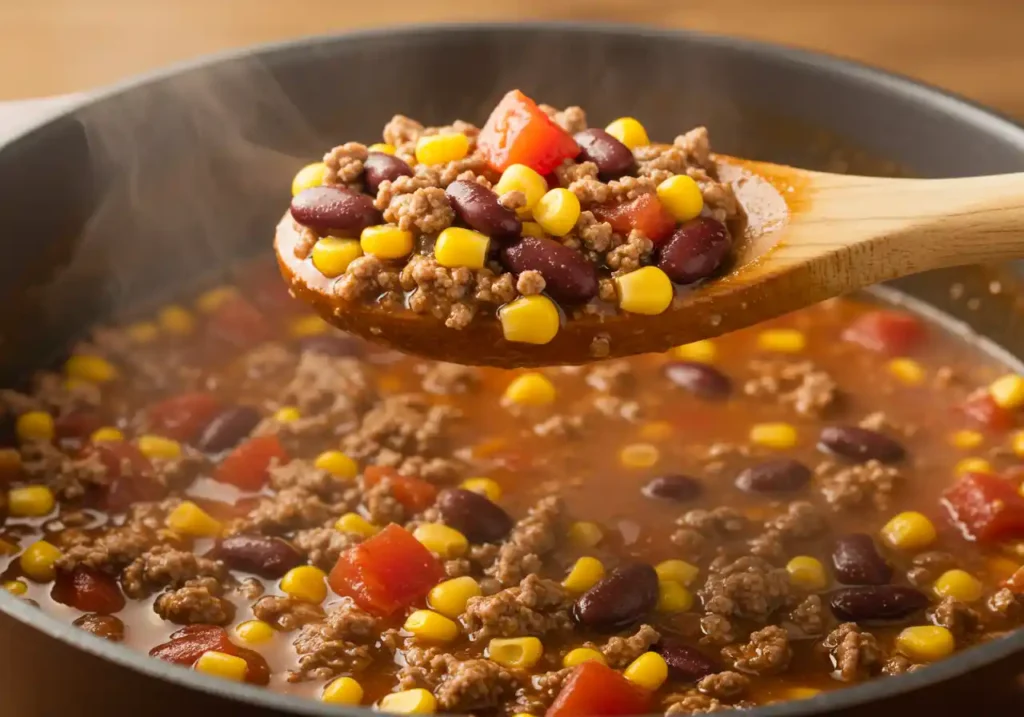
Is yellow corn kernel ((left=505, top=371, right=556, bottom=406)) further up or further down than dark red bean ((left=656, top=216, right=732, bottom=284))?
further down

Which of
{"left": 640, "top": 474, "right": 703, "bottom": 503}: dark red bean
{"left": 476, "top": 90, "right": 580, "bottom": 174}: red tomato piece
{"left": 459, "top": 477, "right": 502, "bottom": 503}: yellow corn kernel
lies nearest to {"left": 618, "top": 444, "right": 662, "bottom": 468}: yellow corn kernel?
{"left": 640, "top": 474, "right": 703, "bottom": 503}: dark red bean

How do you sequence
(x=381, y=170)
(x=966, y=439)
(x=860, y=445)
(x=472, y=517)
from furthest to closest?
(x=966, y=439) < (x=860, y=445) < (x=472, y=517) < (x=381, y=170)

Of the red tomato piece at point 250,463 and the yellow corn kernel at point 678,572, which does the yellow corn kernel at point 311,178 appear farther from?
the yellow corn kernel at point 678,572

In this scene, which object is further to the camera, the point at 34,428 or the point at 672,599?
the point at 34,428

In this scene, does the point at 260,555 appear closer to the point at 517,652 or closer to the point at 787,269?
the point at 517,652

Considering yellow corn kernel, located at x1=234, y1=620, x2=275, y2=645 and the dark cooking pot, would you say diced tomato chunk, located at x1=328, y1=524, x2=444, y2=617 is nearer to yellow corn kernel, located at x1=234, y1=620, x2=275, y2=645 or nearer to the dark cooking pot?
yellow corn kernel, located at x1=234, y1=620, x2=275, y2=645

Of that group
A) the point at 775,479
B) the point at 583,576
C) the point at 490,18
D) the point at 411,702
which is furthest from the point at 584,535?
the point at 490,18

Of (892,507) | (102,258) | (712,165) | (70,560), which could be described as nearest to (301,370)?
(102,258)
